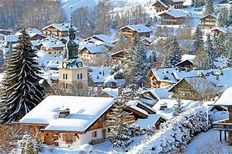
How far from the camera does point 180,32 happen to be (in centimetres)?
7312

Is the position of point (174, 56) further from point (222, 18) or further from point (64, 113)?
point (64, 113)

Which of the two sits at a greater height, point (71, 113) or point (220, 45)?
point (71, 113)

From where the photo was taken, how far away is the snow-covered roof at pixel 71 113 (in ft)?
64.8

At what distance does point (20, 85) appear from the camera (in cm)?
2466

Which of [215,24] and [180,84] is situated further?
[215,24]

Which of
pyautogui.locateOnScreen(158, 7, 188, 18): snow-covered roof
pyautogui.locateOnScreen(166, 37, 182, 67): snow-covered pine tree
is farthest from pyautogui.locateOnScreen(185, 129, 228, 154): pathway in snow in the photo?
pyautogui.locateOnScreen(158, 7, 188, 18): snow-covered roof

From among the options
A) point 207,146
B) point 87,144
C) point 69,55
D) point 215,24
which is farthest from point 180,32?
point 207,146

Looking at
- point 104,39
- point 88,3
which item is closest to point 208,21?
point 104,39

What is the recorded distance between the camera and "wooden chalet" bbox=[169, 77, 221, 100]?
118ft

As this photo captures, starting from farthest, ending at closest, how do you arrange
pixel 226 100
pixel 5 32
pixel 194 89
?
1. pixel 5 32
2. pixel 194 89
3. pixel 226 100

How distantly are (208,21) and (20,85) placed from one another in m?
54.7

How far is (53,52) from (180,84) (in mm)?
35625

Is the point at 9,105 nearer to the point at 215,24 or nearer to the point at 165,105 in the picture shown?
the point at 165,105

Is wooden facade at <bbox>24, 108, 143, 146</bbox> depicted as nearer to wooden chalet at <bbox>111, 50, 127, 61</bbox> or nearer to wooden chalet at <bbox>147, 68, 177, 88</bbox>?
wooden chalet at <bbox>147, 68, 177, 88</bbox>
